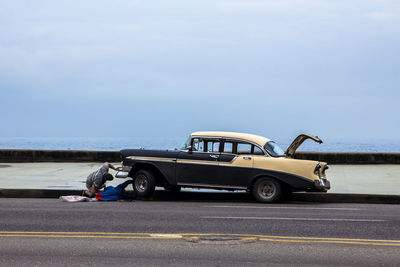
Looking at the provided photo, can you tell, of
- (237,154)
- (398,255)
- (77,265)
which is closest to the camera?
(77,265)

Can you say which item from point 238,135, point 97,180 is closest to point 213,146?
point 238,135

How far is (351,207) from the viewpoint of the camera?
1380cm

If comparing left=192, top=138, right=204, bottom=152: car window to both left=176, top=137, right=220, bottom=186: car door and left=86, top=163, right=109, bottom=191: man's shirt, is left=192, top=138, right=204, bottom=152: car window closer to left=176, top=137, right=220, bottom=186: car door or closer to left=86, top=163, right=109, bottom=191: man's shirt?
left=176, top=137, right=220, bottom=186: car door

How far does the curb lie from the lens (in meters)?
15.1

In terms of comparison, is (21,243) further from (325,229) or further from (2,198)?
(2,198)

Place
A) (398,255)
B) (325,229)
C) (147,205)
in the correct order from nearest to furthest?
1. (398,255)
2. (325,229)
3. (147,205)

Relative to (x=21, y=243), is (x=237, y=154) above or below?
above

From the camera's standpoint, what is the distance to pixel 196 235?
9.06 m

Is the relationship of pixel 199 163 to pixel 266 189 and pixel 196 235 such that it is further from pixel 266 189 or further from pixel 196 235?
pixel 196 235

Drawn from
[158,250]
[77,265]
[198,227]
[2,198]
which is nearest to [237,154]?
[198,227]

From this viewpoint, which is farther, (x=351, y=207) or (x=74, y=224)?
(x=351, y=207)

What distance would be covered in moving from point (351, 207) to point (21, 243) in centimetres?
808

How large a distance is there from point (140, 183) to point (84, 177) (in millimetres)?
5488

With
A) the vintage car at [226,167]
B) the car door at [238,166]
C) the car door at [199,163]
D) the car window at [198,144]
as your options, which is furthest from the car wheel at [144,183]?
the car door at [238,166]
